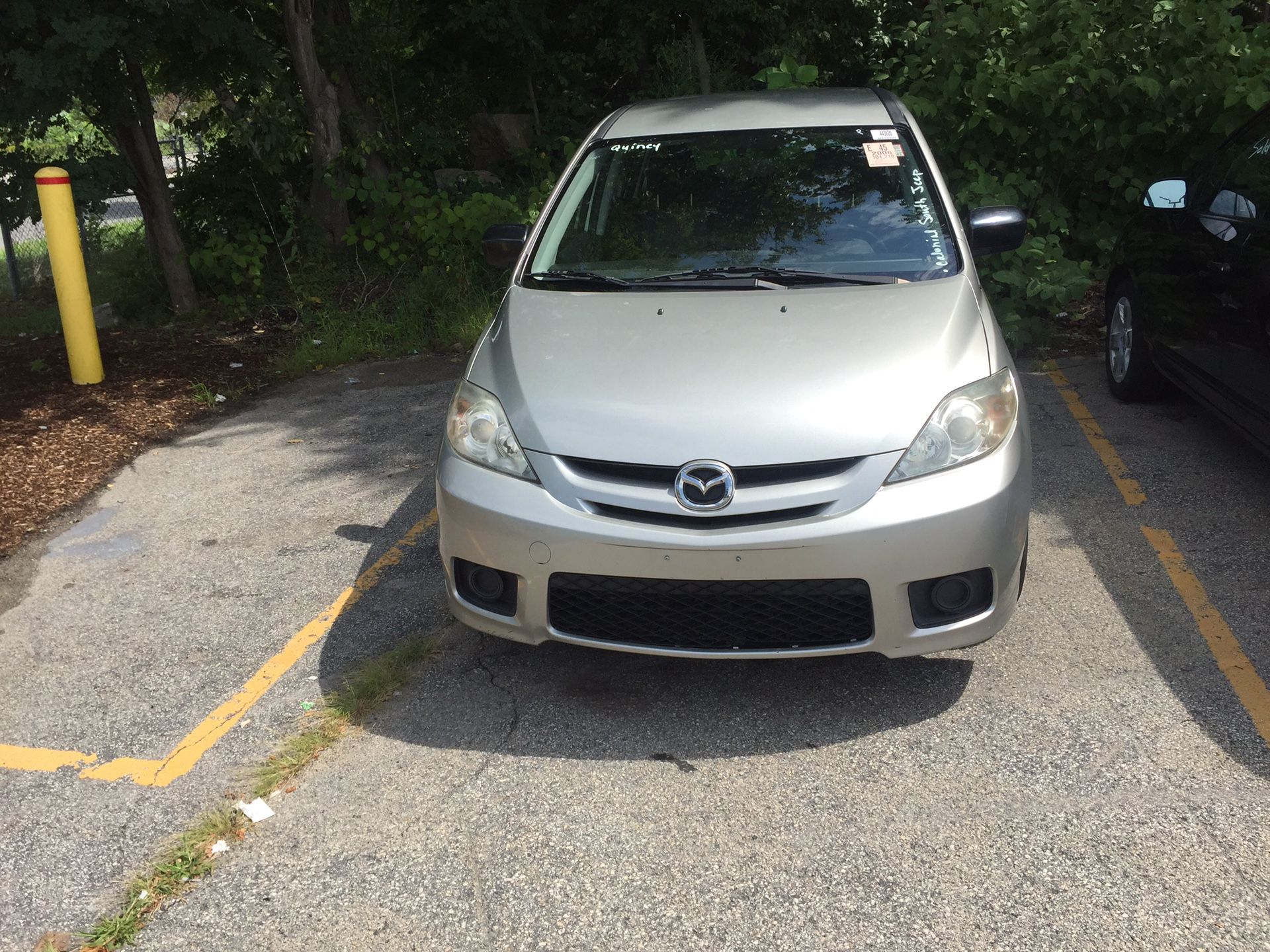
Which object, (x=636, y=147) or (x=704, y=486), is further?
(x=636, y=147)

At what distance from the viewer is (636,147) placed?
4723mm

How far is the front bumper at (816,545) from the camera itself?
3.07 metres

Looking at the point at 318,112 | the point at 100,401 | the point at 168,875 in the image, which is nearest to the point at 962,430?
the point at 168,875

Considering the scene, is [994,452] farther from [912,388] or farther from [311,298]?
[311,298]

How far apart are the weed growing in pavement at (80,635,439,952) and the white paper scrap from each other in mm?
21

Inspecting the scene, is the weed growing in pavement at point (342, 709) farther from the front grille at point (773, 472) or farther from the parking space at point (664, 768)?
the front grille at point (773, 472)

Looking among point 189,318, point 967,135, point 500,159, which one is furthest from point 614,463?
point 500,159

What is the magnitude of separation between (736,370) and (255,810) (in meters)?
1.82

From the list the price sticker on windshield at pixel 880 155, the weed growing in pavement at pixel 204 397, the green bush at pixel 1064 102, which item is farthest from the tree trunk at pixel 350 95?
the price sticker on windshield at pixel 880 155

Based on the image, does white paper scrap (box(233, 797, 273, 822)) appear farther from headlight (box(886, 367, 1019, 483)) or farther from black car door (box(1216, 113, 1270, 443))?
black car door (box(1216, 113, 1270, 443))

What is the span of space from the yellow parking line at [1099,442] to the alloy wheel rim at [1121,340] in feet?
0.85

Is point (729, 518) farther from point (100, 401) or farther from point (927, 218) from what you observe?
point (100, 401)

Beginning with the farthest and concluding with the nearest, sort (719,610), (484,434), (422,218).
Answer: (422,218) < (484,434) < (719,610)

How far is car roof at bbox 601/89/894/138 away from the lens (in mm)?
4668
